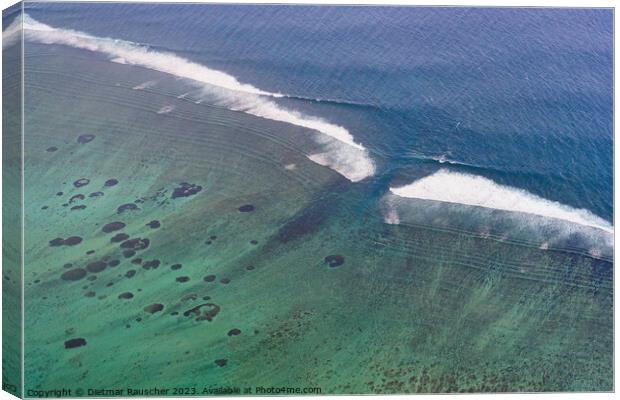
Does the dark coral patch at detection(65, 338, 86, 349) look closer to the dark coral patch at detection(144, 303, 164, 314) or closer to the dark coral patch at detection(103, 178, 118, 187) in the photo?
the dark coral patch at detection(144, 303, 164, 314)

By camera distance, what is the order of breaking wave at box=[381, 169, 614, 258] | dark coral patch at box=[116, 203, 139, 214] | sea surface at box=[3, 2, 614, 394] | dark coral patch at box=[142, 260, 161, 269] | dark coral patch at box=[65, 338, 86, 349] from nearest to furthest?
dark coral patch at box=[65, 338, 86, 349]
sea surface at box=[3, 2, 614, 394]
dark coral patch at box=[142, 260, 161, 269]
dark coral patch at box=[116, 203, 139, 214]
breaking wave at box=[381, 169, 614, 258]

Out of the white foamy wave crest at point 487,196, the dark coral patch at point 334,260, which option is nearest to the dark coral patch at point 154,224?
the dark coral patch at point 334,260

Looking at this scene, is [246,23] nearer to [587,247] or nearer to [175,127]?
[175,127]

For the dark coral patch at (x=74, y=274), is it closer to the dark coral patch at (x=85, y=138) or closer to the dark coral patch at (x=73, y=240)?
the dark coral patch at (x=73, y=240)

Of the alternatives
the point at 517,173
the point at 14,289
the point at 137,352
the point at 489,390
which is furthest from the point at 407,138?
the point at 14,289

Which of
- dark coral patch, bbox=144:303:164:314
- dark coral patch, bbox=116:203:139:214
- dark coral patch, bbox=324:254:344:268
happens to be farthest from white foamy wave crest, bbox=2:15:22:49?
dark coral patch, bbox=324:254:344:268

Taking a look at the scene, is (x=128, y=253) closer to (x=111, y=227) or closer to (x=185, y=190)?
(x=111, y=227)
